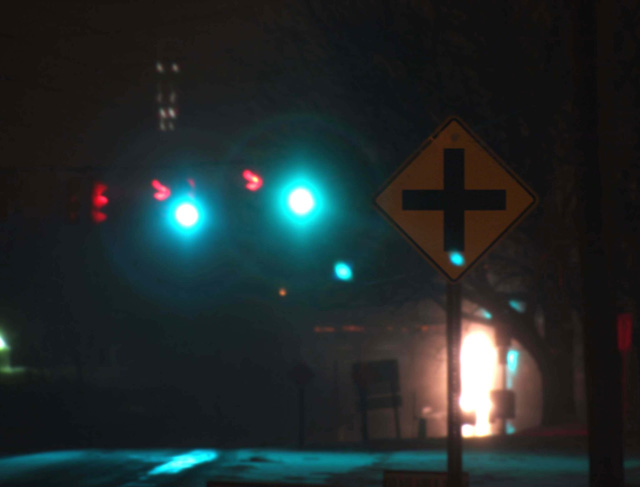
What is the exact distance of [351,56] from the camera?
17953mm

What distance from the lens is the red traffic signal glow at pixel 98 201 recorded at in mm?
15374

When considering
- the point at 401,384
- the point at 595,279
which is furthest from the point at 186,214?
the point at 401,384

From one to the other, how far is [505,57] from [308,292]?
946 centimetres

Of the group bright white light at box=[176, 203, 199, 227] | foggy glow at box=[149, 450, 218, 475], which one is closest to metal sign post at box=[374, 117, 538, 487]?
foggy glow at box=[149, 450, 218, 475]

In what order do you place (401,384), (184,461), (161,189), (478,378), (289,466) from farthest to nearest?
(478,378) < (401,384) < (161,189) < (184,461) < (289,466)

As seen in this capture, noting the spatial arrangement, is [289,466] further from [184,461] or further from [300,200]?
[300,200]

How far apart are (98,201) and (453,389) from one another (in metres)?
11.2

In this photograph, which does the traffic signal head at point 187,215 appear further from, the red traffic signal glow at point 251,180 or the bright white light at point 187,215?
the red traffic signal glow at point 251,180

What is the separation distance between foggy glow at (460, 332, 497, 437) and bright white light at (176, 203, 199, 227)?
46.0 ft

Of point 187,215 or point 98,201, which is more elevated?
point 98,201

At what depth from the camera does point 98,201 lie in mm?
15445

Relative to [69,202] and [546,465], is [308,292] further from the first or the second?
[546,465]

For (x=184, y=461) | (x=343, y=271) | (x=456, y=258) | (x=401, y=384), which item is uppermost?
(x=343, y=271)

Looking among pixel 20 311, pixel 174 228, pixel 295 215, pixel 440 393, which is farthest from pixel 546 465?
pixel 20 311
